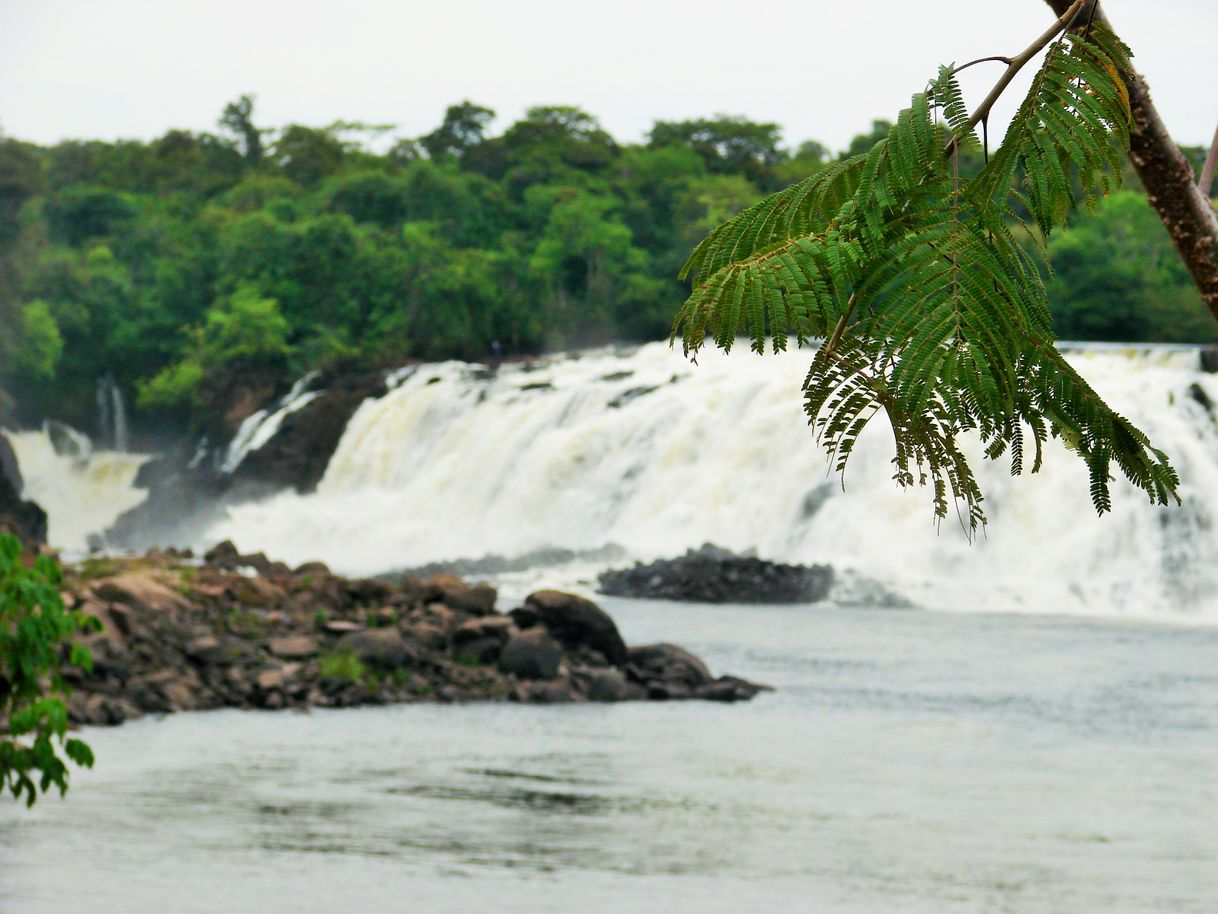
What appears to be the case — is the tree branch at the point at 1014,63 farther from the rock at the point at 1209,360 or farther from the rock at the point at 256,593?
the rock at the point at 1209,360

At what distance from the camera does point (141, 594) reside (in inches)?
645

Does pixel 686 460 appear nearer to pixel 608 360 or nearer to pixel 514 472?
pixel 514 472

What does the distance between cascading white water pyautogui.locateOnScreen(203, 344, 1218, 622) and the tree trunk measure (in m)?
19.5

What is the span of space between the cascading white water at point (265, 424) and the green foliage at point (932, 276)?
37.9 metres

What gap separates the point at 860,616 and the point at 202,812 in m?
14.0

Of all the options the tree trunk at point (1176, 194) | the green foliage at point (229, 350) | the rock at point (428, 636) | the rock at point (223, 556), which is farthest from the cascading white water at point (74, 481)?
the tree trunk at point (1176, 194)

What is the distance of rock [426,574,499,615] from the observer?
1800 centimetres

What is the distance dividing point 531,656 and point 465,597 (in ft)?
5.87

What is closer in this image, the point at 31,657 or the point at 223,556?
the point at 31,657

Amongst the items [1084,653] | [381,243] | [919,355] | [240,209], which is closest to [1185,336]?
[381,243]

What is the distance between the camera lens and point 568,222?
183 ft

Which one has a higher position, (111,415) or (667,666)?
(111,415)

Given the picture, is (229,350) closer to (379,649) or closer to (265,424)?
(265,424)

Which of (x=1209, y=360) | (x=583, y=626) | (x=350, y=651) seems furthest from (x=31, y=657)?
(x=1209, y=360)
